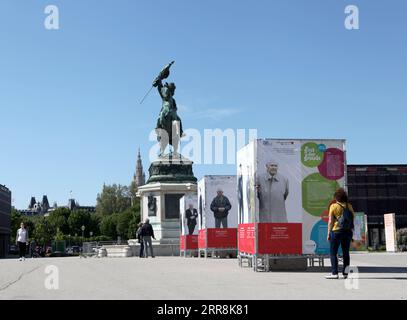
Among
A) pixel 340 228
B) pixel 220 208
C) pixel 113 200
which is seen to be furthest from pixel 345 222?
pixel 113 200

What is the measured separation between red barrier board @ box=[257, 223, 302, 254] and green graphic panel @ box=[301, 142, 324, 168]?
1.79 m

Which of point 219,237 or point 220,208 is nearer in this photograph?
point 220,208

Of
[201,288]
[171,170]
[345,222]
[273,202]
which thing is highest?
[171,170]

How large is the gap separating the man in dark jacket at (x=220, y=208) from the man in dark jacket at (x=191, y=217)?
4.77 metres

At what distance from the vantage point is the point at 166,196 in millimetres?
42625

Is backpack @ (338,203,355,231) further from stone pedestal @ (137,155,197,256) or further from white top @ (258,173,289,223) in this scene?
stone pedestal @ (137,155,197,256)

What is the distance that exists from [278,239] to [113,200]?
447 ft

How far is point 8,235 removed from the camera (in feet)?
447

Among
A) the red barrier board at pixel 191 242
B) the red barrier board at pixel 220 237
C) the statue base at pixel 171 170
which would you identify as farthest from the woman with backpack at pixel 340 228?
the statue base at pixel 171 170

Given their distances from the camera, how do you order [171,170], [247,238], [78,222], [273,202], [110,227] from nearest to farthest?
[273,202] → [247,238] → [171,170] → [110,227] → [78,222]

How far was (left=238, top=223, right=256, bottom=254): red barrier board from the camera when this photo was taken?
18.0 meters

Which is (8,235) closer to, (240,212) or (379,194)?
(379,194)

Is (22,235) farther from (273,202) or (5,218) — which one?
(5,218)

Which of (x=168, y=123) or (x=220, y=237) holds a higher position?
(x=168, y=123)
